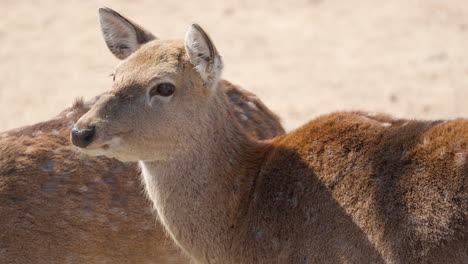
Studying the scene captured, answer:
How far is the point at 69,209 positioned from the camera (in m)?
5.04

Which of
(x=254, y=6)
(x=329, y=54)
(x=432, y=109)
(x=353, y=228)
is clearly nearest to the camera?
(x=353, y=228)

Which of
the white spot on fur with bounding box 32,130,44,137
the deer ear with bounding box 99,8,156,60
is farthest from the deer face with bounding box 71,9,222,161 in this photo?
the white spot on fur with bounding box 32,130,44,137

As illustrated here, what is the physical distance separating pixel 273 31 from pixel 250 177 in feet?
25.4

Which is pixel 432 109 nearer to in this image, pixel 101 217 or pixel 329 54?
pixel 329 54

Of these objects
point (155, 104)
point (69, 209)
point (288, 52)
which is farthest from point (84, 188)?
point (288, 52)

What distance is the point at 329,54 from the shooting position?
11.3 meters

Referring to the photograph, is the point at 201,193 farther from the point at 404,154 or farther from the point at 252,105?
the point at 252,105

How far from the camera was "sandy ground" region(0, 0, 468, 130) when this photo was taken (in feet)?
32.2

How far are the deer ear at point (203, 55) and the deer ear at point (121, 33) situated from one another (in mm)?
688

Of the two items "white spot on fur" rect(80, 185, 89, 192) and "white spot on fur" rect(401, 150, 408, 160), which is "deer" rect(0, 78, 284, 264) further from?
"white spot on fur" rect(401, 150, 408, 160)

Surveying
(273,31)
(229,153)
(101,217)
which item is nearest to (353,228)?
(229,153)

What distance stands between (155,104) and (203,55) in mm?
444

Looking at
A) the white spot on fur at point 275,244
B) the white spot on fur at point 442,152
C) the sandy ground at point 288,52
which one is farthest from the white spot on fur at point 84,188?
the sandy ground at point 288,52

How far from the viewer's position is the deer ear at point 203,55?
447 centimetres
